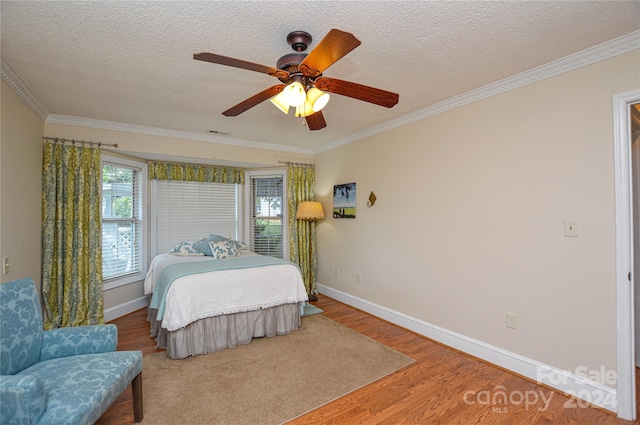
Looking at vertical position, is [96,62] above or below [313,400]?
above

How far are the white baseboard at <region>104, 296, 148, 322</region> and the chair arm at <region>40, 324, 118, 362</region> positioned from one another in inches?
A: 84.2

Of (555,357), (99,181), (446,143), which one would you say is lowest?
(555,357)

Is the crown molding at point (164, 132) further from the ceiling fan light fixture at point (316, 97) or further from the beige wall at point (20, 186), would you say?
the ceiling fan light fixture at point (316, 97)

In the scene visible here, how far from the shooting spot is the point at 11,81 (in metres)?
2.43

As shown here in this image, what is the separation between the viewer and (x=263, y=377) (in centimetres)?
250

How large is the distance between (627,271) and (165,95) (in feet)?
12.9

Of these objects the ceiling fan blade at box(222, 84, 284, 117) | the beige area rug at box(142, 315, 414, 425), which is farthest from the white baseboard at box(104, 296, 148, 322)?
the ceiling fan blade at box(222, 84, 284, 117)

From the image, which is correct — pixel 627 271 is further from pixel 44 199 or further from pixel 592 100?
pixel 44 199

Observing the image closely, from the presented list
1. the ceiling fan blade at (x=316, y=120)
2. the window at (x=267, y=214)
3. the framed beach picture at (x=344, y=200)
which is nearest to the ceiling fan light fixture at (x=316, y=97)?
the ceiling fan blade at (x=316, y=120)

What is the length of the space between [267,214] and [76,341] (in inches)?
140

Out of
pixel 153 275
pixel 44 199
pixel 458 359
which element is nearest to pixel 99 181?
pixel 44 199

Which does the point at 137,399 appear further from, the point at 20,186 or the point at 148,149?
the point at 148,149

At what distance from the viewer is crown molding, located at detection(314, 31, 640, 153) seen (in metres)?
2.00

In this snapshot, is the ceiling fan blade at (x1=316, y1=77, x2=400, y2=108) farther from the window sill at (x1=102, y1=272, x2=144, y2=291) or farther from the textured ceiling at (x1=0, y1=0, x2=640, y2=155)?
the window sill at (x1=102, y1=272, x2=144, y2=291)
